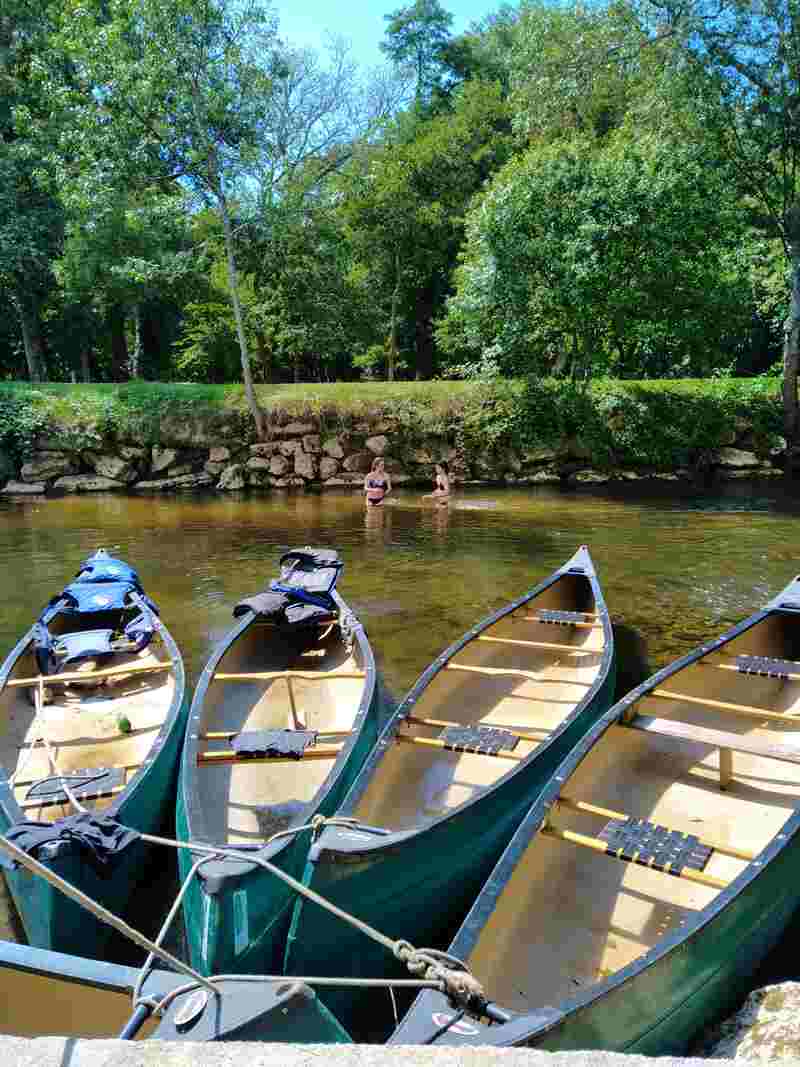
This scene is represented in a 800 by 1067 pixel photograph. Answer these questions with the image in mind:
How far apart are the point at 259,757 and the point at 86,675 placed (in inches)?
74.1

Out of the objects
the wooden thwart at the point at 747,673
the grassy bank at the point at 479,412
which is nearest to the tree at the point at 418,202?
the grassy bank at the point at 479,412

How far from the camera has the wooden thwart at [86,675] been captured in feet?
19.5

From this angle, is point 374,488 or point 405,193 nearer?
point 374,488

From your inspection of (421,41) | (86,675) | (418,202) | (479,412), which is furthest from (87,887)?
(421,41)

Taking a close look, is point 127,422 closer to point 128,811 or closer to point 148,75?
point 148,75

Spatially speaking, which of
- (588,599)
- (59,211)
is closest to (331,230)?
(59,211)

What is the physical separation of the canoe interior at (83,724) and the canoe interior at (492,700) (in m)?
1.75

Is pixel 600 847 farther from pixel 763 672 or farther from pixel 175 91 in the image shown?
pixel 175 91

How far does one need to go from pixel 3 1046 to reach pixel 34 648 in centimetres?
544

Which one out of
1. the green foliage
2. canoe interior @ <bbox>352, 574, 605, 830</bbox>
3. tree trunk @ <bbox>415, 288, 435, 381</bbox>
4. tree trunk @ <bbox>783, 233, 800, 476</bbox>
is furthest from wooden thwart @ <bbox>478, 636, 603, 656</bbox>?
tree trunk @ <bbox>415, 288, 435, 381</bbox>

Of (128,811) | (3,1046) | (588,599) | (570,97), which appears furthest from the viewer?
(570,97)

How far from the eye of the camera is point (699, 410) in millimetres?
23016

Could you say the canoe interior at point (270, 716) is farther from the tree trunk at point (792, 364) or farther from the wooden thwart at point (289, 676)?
the tree trunk at point (792, 364)

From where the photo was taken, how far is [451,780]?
16.4ft
